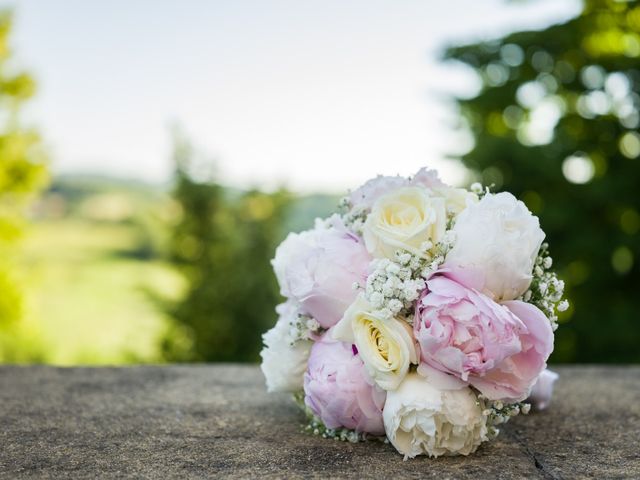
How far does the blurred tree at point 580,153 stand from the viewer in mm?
8727

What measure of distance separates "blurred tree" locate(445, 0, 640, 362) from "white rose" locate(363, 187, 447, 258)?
276 inches

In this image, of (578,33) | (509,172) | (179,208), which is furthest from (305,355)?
(578,33)

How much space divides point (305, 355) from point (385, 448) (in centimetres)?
35

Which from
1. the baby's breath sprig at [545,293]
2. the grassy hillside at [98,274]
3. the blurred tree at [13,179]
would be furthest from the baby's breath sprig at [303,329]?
the blurred tree at [13,179]

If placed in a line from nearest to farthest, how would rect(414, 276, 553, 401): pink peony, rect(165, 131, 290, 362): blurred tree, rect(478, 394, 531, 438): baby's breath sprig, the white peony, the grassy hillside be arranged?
rect(414, 276, 553, 401): pink peony < rect(478, 394, 531, 438): baby's breath sprig < the white peony < rect(165, 131, 290, 362): blurred tree < the grassy hillside

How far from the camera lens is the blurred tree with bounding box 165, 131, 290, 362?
26.2ft

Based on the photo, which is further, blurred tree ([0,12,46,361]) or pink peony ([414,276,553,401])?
blurred tree ([0,12,46,361])

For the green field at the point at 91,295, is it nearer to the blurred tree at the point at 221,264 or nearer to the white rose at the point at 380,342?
the blurred tree at the point at 221,264

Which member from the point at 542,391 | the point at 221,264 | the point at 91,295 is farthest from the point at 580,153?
the point at 91,295

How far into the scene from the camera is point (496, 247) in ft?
5.61

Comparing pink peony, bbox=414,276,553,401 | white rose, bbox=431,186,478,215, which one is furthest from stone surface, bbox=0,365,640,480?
white rose, bbox=431,186,478,215

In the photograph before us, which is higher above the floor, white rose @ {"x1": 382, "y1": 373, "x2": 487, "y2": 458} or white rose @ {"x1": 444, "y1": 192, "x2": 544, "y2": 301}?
white rose @ {"x1": 444, "y1": 192, "x2": 544, "y2": 301}

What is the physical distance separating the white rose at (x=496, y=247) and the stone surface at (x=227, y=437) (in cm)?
46

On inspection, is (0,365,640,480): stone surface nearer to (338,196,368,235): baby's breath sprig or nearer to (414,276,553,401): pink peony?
(414,276,553,401): pink peony
